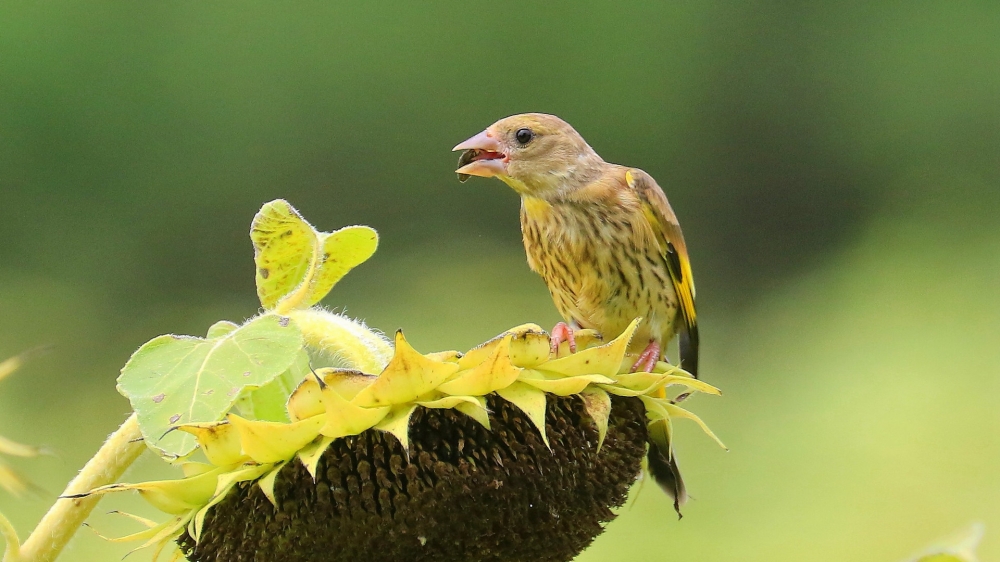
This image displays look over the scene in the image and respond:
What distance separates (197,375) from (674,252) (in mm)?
764

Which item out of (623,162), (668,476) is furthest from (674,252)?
(623,162)

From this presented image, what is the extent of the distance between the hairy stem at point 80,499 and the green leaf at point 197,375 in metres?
0.04

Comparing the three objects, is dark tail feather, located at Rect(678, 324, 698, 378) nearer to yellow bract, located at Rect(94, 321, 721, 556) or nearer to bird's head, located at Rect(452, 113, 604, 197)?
bird's head, located at Rect(452, 113, 604, 197)

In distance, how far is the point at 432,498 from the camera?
0.81 m

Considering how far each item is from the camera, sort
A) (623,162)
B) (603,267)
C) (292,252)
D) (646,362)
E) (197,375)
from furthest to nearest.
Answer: (623,162), (603,267), (646,362), (292,252), (197,375)

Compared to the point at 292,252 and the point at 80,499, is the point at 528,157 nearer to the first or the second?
the point at 292,252

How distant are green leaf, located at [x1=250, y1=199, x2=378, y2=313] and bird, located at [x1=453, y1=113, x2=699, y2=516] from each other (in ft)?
1.17

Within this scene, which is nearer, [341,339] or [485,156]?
[341,339]

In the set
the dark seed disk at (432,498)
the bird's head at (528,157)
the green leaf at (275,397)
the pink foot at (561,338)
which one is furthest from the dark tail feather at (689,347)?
the green leaf at (275,397)

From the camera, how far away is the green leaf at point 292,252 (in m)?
0.91

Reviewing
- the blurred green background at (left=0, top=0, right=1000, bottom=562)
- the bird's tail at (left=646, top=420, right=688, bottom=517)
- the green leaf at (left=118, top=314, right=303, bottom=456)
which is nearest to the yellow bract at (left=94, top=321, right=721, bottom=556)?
the green leaf at (left=118, top=314, right=303, bottom=456)

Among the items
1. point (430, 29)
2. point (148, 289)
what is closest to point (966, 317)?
point (430, 29)

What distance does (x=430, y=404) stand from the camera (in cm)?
80

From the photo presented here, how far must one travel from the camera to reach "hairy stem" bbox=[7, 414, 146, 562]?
79 cm
